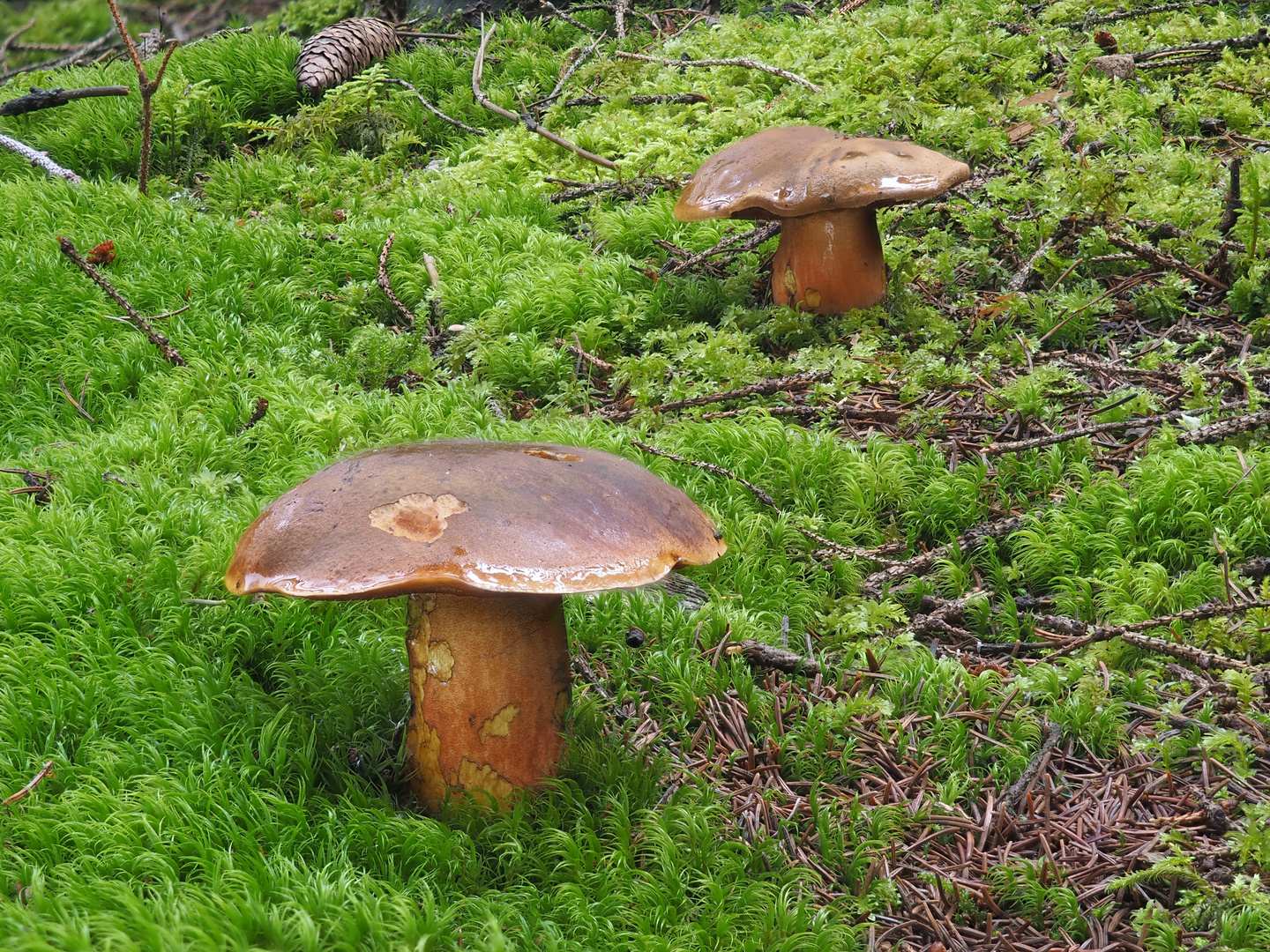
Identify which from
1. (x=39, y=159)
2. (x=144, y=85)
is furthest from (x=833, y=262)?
(x=39, y=159)

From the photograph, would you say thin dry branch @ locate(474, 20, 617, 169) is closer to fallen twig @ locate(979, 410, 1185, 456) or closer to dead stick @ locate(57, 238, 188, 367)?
dead stick @ locate(57, 238, 188, 367)

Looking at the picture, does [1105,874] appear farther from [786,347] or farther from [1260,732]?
[786,347]

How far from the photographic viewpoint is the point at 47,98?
6.95 m

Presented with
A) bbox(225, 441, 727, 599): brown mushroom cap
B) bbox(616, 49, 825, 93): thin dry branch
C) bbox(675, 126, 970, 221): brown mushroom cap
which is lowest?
bbox(225, 441, 727, 599): brown mushroom cap

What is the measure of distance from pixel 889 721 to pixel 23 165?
6.80 meters

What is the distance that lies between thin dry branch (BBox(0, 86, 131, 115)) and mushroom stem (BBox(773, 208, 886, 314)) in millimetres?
5118

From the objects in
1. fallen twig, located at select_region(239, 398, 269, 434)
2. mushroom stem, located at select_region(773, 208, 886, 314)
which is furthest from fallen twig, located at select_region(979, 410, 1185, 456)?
fallen twig, located at select_region(239, 398, 269, 434)

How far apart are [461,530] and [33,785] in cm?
130

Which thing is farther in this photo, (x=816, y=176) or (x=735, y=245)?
(x=735, y=245)

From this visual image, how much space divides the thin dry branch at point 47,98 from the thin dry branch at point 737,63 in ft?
12.0

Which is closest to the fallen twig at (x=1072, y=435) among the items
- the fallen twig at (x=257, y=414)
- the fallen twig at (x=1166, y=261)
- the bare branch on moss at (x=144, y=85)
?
the fallen twig at (x=1166, y=261)

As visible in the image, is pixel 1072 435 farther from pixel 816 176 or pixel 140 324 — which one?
pixel 140 324

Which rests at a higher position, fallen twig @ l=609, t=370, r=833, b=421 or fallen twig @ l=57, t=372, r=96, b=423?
fallen twig @ l=57, t=372, r=96, b=423

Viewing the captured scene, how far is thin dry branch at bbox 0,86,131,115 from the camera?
6.84 m
